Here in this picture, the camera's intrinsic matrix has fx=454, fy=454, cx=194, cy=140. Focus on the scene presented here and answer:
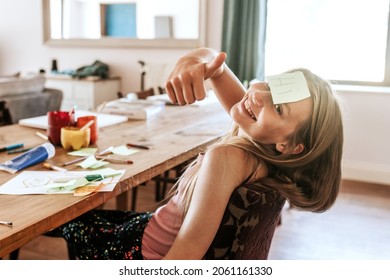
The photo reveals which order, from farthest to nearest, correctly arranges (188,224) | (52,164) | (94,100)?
(94,100)
(52,164)
(188,224)

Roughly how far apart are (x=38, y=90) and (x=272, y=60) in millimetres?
2204

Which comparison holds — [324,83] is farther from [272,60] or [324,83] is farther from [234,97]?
[272,60]

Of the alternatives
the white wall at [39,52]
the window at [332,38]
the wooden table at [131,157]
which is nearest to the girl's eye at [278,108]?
the wooden table at [131,157]

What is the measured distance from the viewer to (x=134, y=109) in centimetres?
221

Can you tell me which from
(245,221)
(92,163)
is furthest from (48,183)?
(245,221)

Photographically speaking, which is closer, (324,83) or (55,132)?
(324,83)

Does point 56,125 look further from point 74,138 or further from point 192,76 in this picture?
point 192,76

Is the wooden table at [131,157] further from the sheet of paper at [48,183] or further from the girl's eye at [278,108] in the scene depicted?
the girl's eye at [278,108]

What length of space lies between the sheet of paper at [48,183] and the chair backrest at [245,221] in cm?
34

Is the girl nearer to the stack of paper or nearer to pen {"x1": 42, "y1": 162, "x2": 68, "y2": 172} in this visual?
pen {"x1": 42, "y1": 162, "x2": 68, "y2": 172}

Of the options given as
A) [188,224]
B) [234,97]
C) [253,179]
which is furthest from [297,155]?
[234,97]

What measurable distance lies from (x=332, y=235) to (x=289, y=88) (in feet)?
6.14

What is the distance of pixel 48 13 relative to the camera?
5312 millimetres

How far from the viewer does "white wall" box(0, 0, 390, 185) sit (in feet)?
12.5
